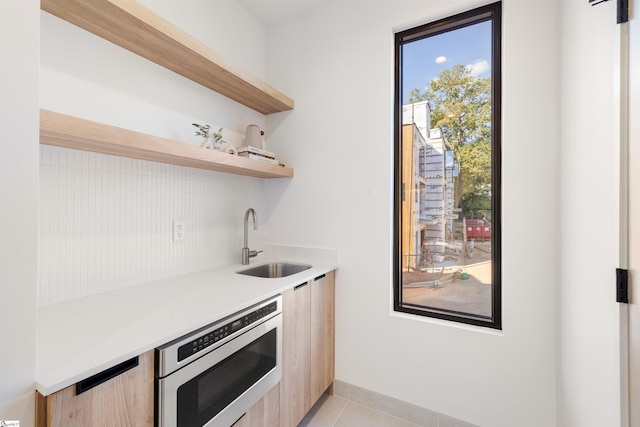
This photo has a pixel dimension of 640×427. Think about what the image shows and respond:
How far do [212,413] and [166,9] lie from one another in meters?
2.03

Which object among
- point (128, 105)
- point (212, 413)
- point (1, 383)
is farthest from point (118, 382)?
point (128, 105)

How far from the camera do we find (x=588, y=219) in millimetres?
1034

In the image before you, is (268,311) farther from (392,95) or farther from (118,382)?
(392,95)

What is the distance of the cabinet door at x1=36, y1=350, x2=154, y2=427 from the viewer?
67 cm

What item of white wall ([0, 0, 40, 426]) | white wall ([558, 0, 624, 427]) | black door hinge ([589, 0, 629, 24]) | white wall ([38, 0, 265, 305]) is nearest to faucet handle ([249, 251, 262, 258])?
white wall ([38, 0, 265, 305])

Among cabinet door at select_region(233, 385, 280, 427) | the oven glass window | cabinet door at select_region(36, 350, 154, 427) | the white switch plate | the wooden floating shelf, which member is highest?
the wooden floating shelf

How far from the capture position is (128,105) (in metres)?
1.43

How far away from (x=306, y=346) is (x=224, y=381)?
23.3 inches

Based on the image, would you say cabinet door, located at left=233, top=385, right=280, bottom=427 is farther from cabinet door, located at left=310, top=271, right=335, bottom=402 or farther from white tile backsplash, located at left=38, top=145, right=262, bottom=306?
white tile backsplash, located at left=38, top=145, right=262, bottom=306

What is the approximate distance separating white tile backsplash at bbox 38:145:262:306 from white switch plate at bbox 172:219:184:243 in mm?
30

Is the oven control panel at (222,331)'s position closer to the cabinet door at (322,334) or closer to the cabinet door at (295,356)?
the cabinet door at (295,356)

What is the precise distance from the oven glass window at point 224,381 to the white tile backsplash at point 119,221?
73 cm

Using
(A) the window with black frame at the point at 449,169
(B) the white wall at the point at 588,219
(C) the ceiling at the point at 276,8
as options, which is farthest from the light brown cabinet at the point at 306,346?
(C) the ceiling at the point at 276,8

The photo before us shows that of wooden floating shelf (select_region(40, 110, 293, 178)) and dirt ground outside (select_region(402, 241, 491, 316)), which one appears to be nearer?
wooden floating shelf (select_region(40, 110, 293, 178))
